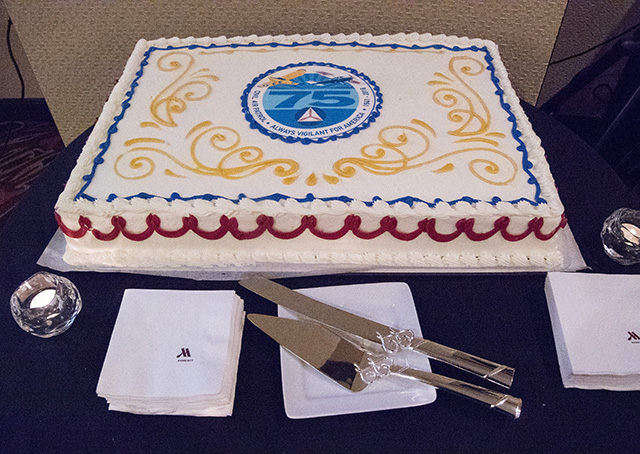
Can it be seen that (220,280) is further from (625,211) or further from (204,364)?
(625,211)

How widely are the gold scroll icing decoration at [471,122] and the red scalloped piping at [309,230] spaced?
132 millimetres

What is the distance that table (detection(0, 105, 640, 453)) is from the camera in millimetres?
999

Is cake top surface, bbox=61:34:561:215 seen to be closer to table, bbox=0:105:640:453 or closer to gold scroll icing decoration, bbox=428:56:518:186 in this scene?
gold scroll icing decoration, bbox=428:56:518:186

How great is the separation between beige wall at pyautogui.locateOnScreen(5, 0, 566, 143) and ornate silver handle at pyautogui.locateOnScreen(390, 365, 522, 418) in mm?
1297

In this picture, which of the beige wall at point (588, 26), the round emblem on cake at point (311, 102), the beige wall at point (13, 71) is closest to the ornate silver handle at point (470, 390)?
the round emblem on cake at point (311, 102)

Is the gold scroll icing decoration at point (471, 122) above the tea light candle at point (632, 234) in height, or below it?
above

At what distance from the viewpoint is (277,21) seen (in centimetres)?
185

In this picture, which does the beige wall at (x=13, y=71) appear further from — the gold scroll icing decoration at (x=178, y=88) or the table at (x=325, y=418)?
the table at (x=325, y=418)

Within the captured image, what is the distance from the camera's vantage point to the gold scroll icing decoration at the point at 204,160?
50.8 inches

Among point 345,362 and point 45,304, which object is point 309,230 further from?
point 45,304

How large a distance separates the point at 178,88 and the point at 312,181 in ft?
1.90

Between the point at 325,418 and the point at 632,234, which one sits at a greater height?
the point at 632,234

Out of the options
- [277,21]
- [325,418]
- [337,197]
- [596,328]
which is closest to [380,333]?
[325,418]

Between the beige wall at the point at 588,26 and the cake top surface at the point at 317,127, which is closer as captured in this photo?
the cake top surface at the point at 317,127
